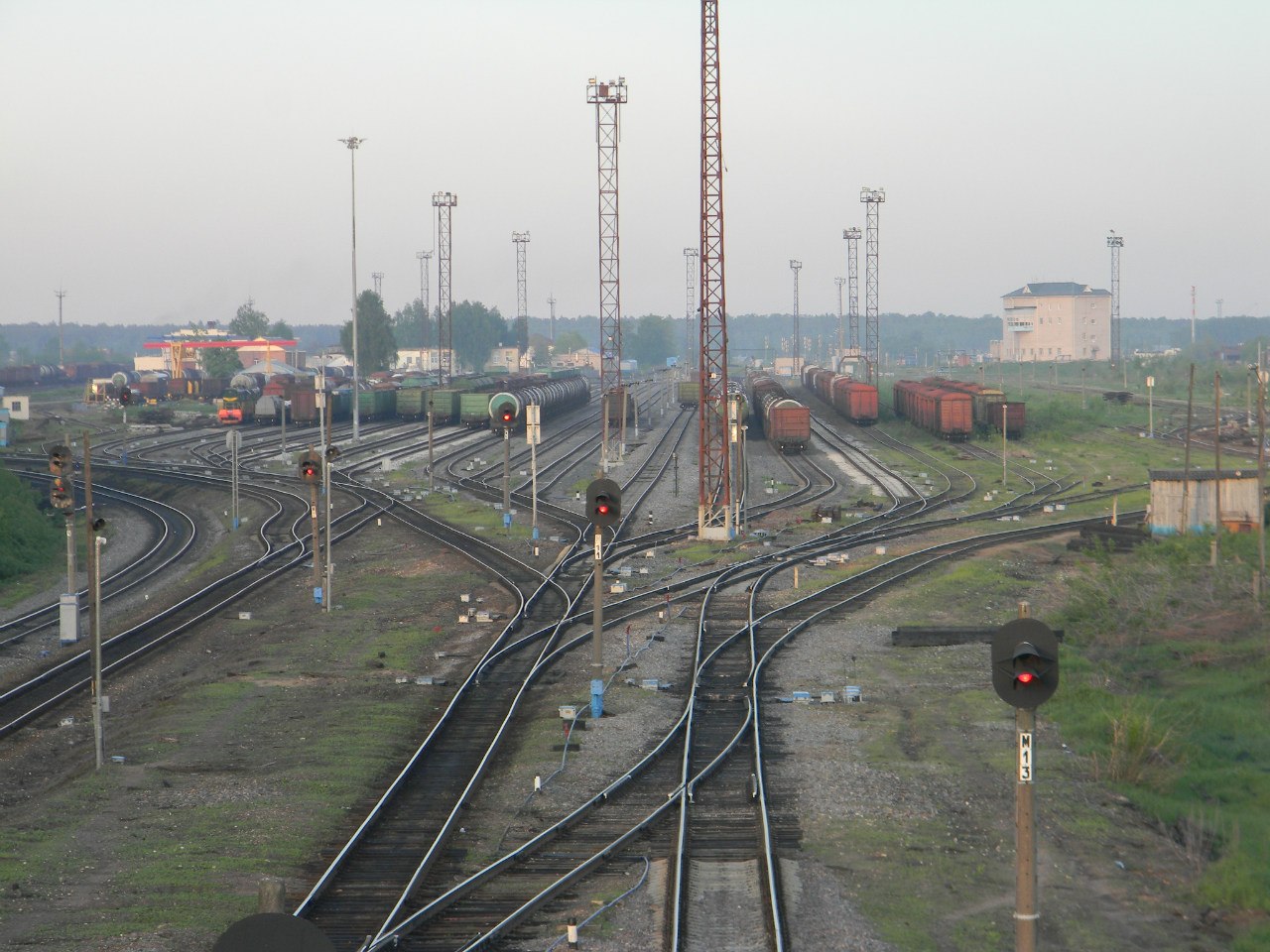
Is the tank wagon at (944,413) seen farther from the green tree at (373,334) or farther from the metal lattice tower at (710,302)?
the green tree at (373,334)

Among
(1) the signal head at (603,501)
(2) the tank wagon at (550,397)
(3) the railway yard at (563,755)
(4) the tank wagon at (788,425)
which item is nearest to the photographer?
(3) the railway yard at (563,755)

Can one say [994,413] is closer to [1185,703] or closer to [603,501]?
[1185,703]

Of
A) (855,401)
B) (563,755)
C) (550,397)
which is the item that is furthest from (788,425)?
(563,755)

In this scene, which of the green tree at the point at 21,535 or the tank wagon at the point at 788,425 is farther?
the tank wagon at the point at 788,425

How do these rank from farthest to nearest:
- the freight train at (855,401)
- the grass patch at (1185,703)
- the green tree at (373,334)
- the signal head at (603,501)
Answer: the green tree at (373,334) → the freight train at (855,401) → the signal head at (603,501) → the grass patch at (1185,703)

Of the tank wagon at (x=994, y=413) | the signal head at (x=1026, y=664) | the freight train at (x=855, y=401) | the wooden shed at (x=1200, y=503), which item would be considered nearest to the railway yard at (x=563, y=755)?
the wooden shed at (x=1200, y=503)

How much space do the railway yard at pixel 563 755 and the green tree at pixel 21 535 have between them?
236 centimetres

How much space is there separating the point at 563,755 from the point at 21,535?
32543 mm

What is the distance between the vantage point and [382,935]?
1254cm

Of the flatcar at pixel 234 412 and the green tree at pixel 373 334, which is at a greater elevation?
the green tree at pixel 373 334

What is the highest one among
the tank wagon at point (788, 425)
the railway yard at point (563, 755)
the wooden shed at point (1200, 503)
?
the tank wagon at point (788, 425)

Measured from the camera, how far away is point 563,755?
63.0 ft

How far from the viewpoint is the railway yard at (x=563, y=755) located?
13609 millimetres

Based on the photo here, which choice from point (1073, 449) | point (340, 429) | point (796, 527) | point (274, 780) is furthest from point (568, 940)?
point (340, 429)
